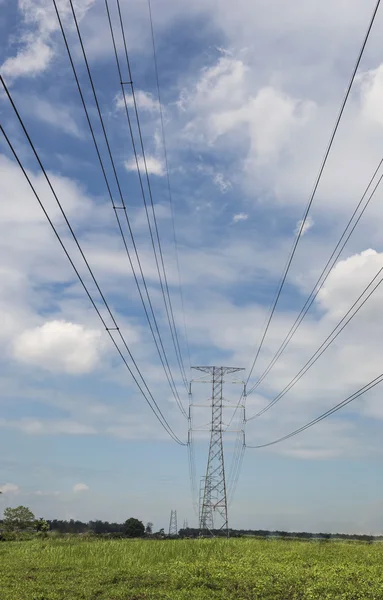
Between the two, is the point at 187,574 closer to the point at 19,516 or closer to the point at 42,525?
the point at 42,525

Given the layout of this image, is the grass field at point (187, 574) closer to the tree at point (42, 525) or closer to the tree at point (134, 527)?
the tree at point (42, 525)

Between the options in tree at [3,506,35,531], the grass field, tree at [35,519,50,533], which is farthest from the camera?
tree at [3,506,35,531]

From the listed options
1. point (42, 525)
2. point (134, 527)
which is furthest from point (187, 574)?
point (134, 527)

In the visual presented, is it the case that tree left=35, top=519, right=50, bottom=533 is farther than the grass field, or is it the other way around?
tree left=35, top=519, right=50, bottom=533

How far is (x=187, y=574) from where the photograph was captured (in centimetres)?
2350

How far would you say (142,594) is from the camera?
68.8 ft

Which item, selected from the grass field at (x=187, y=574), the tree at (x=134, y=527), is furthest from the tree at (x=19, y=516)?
the grass field at (x=187, y=574)

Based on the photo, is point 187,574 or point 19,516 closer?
point 187,574

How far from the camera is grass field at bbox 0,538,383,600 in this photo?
68.4ft

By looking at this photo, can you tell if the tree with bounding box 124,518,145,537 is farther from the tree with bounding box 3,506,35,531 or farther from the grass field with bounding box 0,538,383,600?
the grass field with bounding box 0,538,383,600

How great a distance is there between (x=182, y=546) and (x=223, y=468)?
988 inches

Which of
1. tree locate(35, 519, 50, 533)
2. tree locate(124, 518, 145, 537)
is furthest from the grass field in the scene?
tree locate(124, 518, 145, 537)

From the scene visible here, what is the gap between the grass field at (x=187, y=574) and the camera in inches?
821

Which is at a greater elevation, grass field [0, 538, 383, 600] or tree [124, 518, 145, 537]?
tree [124, 518, 145, 537]
